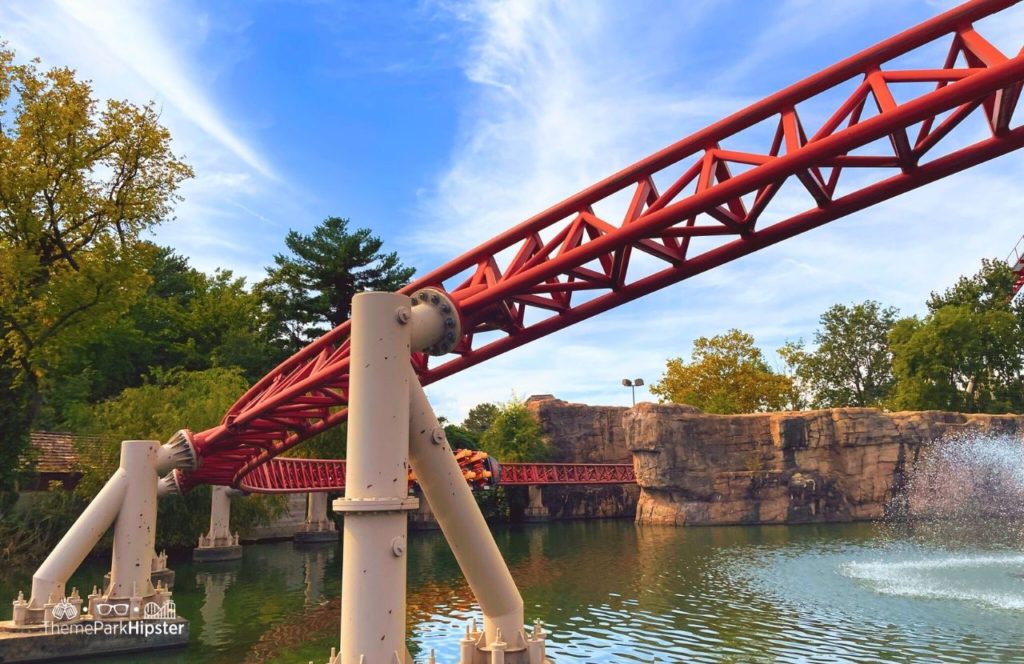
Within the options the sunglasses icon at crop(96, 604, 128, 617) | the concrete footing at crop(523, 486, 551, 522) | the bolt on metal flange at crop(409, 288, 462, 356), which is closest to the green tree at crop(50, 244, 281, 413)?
the concrete footing at crop(523, 486, 551, 522)

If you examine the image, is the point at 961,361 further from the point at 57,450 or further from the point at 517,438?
the point at 57,450

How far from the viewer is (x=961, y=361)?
58.7 meters

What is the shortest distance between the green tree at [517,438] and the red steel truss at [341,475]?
253 centimetres

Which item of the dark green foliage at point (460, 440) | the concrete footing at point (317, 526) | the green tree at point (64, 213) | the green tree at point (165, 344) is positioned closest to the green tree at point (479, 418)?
the dark green foliage at point (460, 440)

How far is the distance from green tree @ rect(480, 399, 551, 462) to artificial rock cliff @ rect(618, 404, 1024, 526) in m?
9.21

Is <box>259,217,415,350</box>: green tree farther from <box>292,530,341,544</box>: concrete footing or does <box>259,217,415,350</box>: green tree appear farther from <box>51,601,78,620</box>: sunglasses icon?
<box>51,601,78,620</box>: sunglasses icon

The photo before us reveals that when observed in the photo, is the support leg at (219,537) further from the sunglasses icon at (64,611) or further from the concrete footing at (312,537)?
the sunglasses icon at (64,611)

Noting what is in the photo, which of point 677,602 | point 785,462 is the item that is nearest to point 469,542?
point 677,602

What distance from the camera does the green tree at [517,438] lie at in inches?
2108

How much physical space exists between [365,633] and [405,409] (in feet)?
7.11

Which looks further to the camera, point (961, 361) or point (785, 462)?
point (961, 361)

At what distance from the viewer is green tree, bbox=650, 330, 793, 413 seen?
62.3 metres

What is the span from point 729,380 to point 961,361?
18658 millimetres

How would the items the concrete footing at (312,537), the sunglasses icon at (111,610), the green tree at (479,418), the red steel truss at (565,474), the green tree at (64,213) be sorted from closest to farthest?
Result: 1. the sunglasses icon at (111,610)
2. the green tree at (64,213)
3. the concrete footing at (312,537)
4. the red steel truss at (565,474)
5. the green tree at (479,418)
